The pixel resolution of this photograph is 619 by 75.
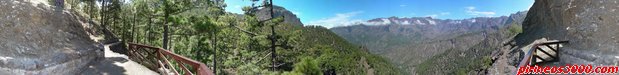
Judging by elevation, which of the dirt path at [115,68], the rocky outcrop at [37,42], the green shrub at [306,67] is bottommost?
the green shrub at [306,67]

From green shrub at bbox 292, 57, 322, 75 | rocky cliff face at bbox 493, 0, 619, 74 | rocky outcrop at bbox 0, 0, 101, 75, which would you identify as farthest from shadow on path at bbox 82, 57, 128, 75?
rocky cliff face at bbox 493, 0, 619, 74

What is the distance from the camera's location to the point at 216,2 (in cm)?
3362

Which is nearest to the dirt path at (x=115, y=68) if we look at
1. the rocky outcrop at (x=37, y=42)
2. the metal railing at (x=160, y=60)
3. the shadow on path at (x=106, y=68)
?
the shadow on path at (x=106, y=68)

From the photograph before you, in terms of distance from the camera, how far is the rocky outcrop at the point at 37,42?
10.7m

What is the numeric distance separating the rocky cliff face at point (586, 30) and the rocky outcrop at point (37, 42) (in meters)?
12.4

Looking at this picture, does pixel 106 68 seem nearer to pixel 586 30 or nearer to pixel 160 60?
pixel 160 60

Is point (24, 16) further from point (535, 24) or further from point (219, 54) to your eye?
point (219, 54)

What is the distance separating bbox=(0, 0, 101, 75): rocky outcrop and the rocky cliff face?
12.4m

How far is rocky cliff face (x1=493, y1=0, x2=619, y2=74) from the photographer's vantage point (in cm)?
1344

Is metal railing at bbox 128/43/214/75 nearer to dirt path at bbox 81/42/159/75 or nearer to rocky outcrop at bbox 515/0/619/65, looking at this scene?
dirt path at bbox 81/42/159/75

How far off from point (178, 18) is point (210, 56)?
6187mm

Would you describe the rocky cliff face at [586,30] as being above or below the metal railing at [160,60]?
above

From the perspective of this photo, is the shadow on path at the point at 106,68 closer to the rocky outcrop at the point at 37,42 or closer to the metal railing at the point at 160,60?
the rocky outcrop at the point at 37,42

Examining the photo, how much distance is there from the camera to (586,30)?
1441cm
